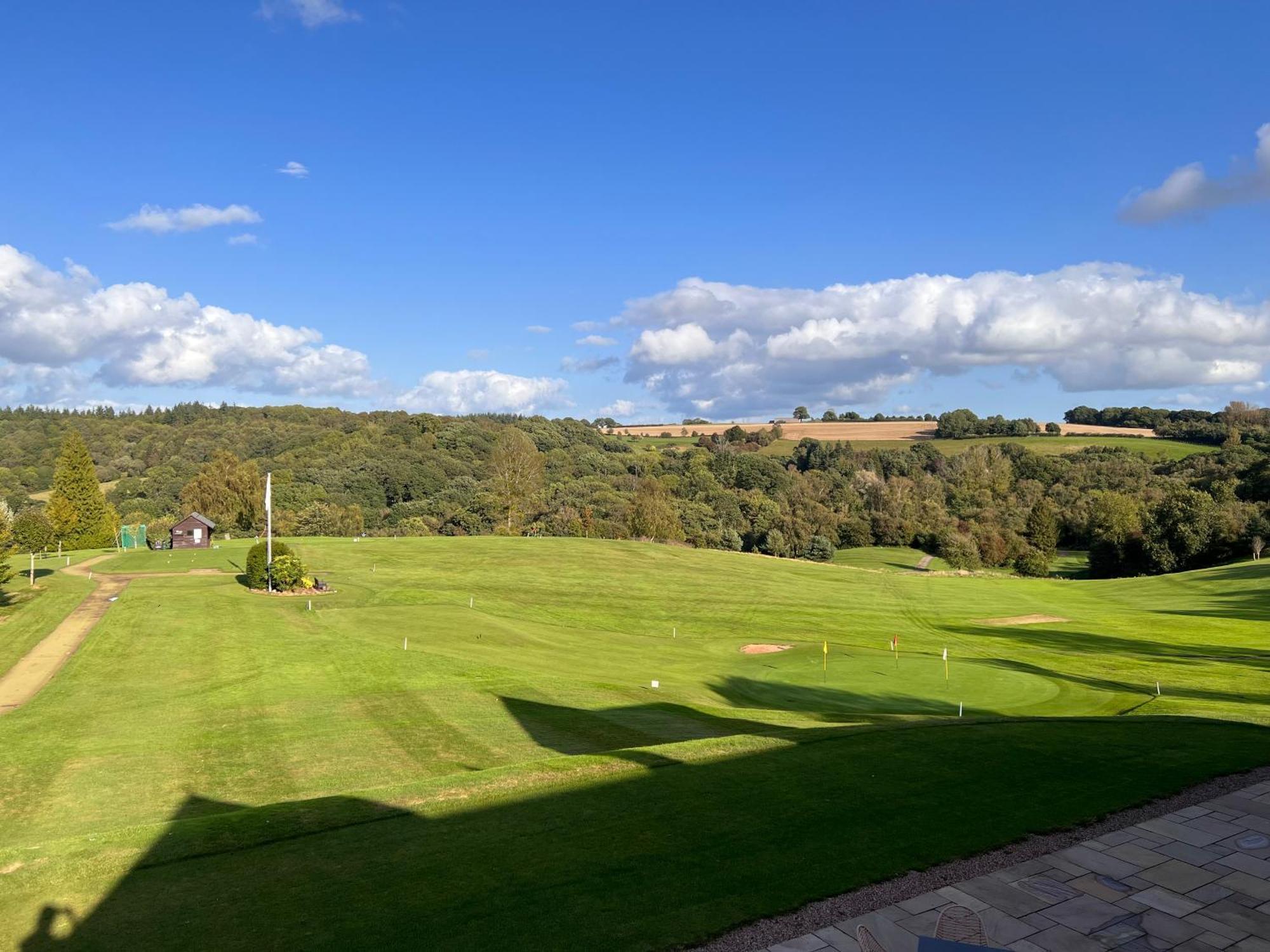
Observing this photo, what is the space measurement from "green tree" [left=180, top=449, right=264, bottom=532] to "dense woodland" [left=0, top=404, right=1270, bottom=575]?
19 cm

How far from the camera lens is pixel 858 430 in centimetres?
15300

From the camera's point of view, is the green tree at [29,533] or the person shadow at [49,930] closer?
the person shadow at [49,930]

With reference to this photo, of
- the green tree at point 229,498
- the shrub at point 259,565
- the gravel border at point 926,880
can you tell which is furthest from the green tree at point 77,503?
the gravel border at point 926,880

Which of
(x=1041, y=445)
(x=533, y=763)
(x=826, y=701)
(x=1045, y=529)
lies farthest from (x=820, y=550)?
(x=533, y=763)

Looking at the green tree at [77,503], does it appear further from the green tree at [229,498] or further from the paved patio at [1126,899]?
the paved patio at [1126,899]

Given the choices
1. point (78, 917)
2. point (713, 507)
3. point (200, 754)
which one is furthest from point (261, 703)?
point (713, 507)

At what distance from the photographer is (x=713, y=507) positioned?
105 metres

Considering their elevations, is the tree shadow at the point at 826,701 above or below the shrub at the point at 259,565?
below

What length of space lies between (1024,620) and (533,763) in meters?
43.6

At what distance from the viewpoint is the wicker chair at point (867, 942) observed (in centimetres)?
545

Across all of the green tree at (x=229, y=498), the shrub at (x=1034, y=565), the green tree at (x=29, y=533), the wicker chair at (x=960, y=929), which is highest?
the green tree at (x=229, y=498)

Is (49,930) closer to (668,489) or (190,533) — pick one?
(190,533)

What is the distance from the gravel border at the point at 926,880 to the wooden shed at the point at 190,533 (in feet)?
217

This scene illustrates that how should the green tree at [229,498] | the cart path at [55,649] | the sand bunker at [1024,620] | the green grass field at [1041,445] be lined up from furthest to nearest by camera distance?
the green grass field at [1041,445]
the green tree at [229,498]
the sand bunker at [1024,620]
the cart path at [55,649]
